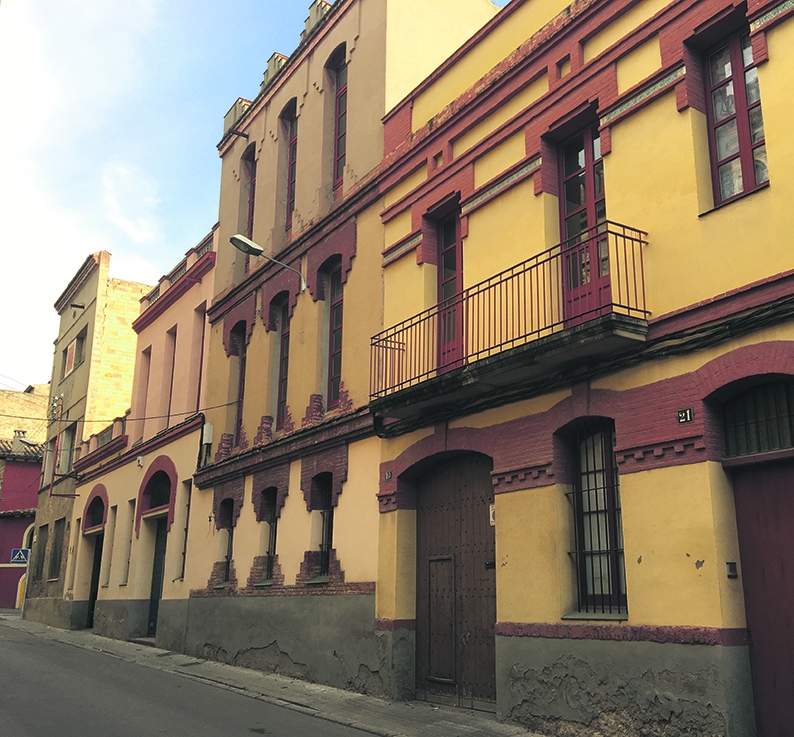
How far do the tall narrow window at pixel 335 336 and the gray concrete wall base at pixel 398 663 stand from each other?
14.4 feet

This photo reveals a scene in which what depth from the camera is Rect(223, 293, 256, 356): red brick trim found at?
60.1 ft

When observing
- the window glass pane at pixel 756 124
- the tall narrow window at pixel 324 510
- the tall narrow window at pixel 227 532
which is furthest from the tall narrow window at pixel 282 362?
the window glass pane at pixel 756 124

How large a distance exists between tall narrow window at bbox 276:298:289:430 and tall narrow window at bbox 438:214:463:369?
491cm

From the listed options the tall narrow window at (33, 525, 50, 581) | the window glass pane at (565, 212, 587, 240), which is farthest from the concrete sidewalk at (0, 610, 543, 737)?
the tall narrow window at (33, 525, 50, 581)

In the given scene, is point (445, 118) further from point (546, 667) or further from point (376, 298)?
point (546, 667)

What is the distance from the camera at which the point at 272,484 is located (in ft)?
52.4

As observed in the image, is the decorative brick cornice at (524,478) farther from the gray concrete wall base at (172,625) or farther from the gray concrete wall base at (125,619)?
the gray concrete wall base at (125,619)

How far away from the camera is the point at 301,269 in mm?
16516

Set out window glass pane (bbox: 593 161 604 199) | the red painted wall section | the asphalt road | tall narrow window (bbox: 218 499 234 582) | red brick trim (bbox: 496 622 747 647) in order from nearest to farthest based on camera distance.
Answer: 1. red brick trim (bbox: 496 622 747 647)
2. the asphalt road
3. window glass pane (bbox: 593 161 604 199)
4. tall narrow window (bbox: 218 499 234 582)
5. the red painted wall section

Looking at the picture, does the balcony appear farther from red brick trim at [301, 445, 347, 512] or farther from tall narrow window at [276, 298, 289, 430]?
tall narrow window at [276, 298, 289, 430]

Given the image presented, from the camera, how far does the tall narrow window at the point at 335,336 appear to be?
15141mm

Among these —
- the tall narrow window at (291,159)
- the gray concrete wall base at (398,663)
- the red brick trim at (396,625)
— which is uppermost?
the tall narrow window at (291,159)

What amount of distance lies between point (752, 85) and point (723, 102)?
361 millimetres

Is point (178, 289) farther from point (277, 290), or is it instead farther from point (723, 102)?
point (723, 102)
